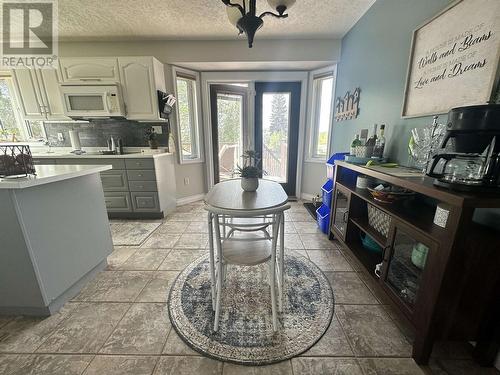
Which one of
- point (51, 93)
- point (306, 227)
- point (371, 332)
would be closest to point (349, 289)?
point (371, 332)

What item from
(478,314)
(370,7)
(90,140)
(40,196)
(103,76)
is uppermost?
(370,7)

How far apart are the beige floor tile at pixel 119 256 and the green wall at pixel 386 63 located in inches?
109

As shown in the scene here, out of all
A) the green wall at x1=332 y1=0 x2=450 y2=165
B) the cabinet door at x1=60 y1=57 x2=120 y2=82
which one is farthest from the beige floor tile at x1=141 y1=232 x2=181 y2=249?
the green wall at x1=332 y1=0 x2=450 y2=165

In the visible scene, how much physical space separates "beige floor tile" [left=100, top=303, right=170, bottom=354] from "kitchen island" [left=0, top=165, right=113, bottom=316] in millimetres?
548

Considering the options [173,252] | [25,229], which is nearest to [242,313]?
[173,252]

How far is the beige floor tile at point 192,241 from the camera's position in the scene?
7.30 ft

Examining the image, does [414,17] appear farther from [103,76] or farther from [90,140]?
[90,140]

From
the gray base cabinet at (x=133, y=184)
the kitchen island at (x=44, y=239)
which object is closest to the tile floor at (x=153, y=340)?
the kitchen island at (x=44, y=239)

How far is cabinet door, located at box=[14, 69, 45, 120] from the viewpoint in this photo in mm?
2791

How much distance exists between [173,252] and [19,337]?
110 cm

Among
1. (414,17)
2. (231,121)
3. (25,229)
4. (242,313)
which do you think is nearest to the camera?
(25,229)

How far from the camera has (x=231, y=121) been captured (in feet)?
11.6

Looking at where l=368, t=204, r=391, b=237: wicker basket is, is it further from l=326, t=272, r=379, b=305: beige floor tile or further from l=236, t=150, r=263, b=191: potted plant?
l=236, t=150, r=263, b=191: potted plant

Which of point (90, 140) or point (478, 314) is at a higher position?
point (90, 140)
